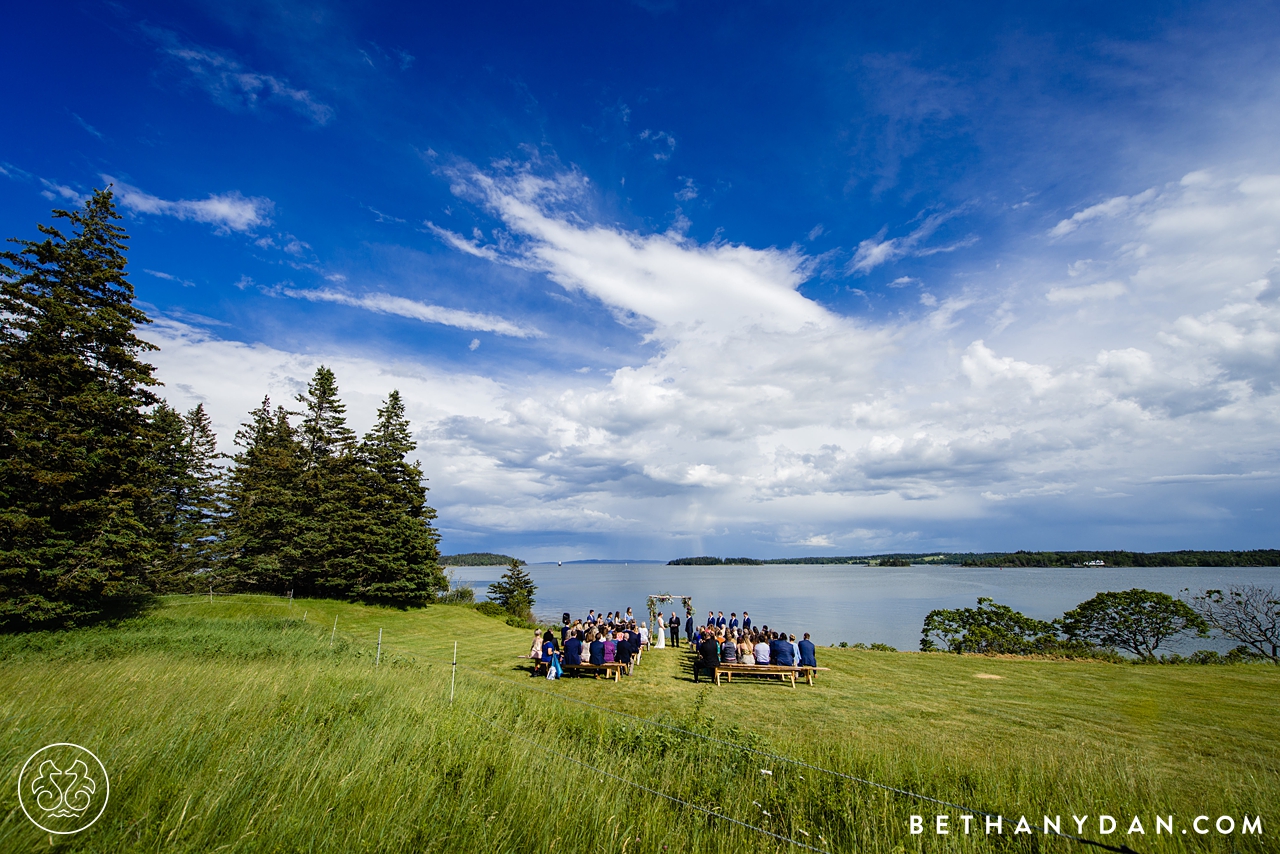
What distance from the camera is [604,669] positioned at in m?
14.4

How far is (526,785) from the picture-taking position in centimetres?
448

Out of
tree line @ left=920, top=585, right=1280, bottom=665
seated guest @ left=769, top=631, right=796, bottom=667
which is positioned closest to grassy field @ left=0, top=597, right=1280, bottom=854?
seated guest @ left=769, top=631, right=796, bottom=667

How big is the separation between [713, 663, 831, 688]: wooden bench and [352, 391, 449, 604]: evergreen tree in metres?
21.9

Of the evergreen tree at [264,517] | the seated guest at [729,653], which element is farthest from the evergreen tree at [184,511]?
the seated guest at [729,653]

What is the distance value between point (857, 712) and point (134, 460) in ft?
78.9

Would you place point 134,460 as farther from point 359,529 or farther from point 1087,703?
point 1087,703

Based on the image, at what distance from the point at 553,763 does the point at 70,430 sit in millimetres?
20818

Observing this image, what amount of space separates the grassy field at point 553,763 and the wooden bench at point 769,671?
1936 mm

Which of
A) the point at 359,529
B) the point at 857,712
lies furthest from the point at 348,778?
the point at 359,529

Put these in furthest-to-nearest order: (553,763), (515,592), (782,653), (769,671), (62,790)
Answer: (515,592) < (782,653) < (769,671) < (553,763) < (62,790)

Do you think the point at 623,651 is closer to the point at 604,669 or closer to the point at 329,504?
the point at 604,669

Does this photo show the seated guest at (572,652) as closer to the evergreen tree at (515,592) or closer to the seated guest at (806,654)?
the seated guest at (806,654)

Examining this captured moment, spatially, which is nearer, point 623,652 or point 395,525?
point 623,652

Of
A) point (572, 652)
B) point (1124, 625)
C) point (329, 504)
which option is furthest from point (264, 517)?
point (1124, 625)
